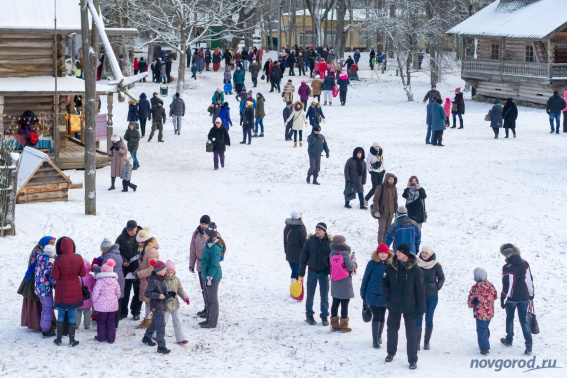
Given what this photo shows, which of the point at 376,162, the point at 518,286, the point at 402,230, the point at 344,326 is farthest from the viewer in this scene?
the point at 376,162

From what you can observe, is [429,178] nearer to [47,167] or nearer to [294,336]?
[47,167]

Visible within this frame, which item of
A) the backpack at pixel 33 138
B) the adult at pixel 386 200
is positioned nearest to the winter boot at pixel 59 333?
the adult at pixel 386 200

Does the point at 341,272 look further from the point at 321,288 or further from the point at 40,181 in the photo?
the point at 40,181

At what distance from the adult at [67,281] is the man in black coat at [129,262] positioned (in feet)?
3.07

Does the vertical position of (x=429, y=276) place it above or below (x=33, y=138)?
below

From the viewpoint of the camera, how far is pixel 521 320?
10.5m

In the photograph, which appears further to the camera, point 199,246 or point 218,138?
point 218,138

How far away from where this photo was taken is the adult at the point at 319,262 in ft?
36.7

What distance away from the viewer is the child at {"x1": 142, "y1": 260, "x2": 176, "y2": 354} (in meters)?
10.1

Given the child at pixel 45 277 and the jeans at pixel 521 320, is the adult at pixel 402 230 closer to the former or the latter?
the jeans at pixel 521 320

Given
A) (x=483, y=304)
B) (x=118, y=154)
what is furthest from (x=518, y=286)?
(x=118, y=154)

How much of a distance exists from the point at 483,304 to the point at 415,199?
14.2 ft

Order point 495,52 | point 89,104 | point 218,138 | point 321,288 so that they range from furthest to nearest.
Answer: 1. point 495,52
2. point 218,138
3. point 89,104
4. point 321,288

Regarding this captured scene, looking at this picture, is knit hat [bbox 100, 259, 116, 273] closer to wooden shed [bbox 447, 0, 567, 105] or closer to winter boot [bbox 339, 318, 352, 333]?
winter boot [bbox 339, 318, 352, 333]
